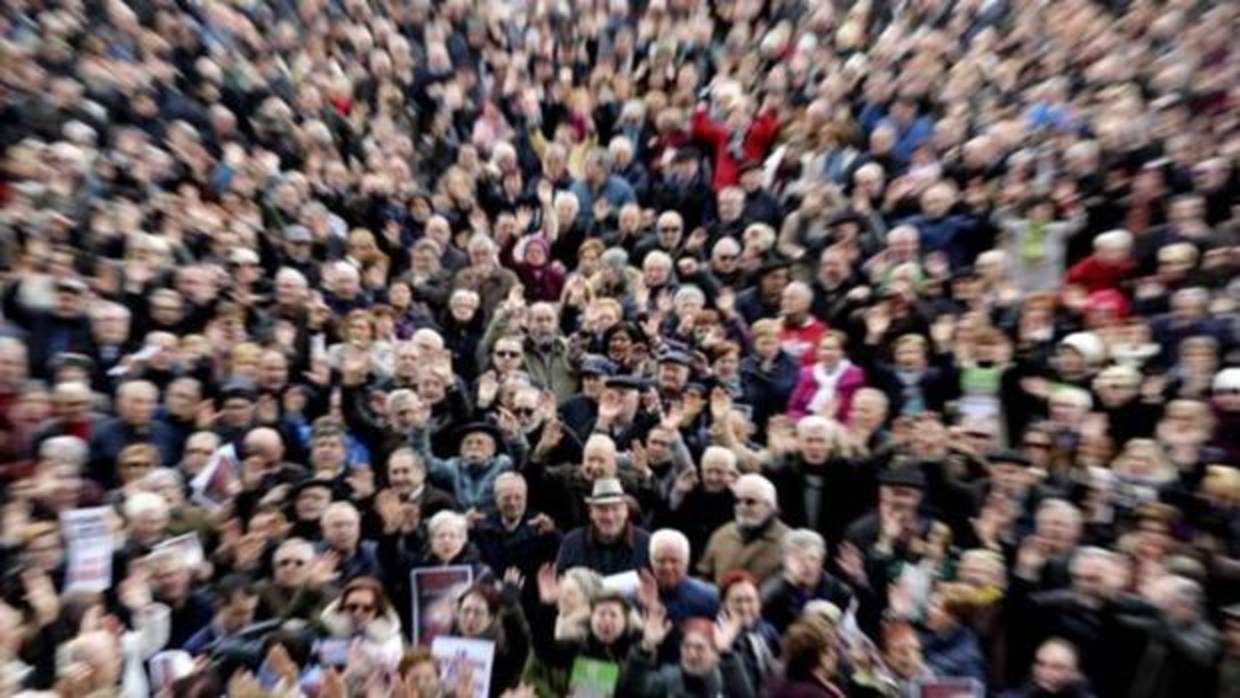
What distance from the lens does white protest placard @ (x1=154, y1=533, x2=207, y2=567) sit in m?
8.45

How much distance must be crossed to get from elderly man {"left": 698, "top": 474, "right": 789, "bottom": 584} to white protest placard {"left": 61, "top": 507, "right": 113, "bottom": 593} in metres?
3.38

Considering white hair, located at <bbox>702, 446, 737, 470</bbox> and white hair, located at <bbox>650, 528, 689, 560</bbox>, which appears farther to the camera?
white hair, located at <bbox>702, 446, 737, 470</bbox>

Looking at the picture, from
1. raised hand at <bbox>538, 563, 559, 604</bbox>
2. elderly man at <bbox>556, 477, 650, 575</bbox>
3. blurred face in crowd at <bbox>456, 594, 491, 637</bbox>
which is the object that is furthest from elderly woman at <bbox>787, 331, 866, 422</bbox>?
blurred face in crowd at <bbox>456, 594, 491, 637</bbox>

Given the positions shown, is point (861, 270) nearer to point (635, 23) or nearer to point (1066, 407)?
point (1066, 407)

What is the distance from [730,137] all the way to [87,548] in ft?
32.1

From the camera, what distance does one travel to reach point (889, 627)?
8.10 meters

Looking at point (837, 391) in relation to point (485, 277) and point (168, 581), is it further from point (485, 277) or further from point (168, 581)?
point (168, 581)

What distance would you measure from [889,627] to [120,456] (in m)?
4.67

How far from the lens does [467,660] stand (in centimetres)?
770

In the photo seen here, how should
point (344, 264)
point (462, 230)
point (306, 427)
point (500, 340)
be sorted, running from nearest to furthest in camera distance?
1. point (306, 427)
2. point (500, 340)
3. point (344, 264)
4. point (462, 230)

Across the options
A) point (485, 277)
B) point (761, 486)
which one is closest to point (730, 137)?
point (485, 277)

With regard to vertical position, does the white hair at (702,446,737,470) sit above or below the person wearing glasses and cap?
below

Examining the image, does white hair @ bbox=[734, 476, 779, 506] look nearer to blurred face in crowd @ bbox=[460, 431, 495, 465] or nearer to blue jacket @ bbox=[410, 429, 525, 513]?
blue jacket @ bbox=[410, 429, 525, 513]

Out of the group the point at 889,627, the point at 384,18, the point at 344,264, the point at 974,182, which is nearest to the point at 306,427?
the point at 344,264
